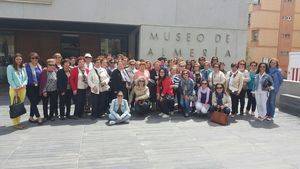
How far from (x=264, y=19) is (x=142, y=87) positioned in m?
43.1

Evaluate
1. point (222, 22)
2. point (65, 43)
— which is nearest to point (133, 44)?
point (65, 43)

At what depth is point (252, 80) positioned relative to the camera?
32.6 ft

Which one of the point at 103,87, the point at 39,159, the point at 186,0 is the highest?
the point at 186,0

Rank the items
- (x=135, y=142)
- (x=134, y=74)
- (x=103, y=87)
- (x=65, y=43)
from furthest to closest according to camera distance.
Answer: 1. (x=65, y=43)
2. (x=134, y=74)
3. (x=103, y=87)
4. (x=135, y=142)

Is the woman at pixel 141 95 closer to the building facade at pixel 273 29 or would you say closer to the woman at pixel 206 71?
the woman at pixel 206 71

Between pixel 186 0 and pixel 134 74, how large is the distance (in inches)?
199

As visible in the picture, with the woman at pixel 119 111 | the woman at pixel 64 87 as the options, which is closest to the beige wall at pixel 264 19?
the woman at pixel 119 111

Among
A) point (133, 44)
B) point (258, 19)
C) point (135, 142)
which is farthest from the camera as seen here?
point (258, 19)

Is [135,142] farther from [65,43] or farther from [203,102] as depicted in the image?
[65,43]

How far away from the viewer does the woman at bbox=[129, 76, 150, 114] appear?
9.69 metres

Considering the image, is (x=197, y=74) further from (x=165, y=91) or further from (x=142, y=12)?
(x=142, y=12)

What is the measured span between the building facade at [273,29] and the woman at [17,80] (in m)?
43.1

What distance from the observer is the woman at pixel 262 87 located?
946cm

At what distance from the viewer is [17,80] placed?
7965 mm
